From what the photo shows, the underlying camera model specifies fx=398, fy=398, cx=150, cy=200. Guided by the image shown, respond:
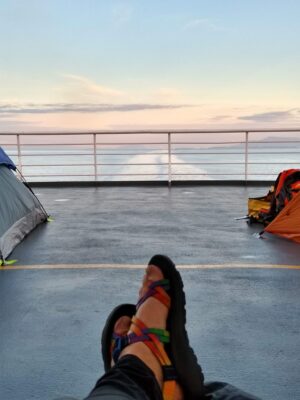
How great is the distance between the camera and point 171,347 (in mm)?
1158

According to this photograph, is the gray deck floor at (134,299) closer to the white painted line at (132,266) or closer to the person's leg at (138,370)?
the white painted line at (132,266)

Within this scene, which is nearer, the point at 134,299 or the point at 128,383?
the point at 128,383

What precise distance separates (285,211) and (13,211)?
233 centimetres

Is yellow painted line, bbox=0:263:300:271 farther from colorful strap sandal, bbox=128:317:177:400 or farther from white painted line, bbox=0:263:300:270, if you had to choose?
colorful strap sandal, bbox=128:317:177:400

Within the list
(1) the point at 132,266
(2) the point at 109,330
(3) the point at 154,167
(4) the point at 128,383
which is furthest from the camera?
(3) the point at 154,167

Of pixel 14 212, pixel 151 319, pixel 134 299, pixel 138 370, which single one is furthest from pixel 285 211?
pixel 138 370

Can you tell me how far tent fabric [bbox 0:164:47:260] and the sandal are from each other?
180 cm

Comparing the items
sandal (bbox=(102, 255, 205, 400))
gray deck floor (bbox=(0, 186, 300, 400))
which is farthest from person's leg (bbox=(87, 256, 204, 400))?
gray deck floor (bbox=(0, 186, 300, 400))

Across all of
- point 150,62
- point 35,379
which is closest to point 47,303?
point 35,379

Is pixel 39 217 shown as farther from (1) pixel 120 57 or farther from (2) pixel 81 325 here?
(1) pixel 120 57

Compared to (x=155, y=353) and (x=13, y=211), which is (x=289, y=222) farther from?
(x=155, y=353)

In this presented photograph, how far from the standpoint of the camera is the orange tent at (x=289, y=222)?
3314mm

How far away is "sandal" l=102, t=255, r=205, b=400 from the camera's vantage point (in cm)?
111

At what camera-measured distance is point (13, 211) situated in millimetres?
3408
